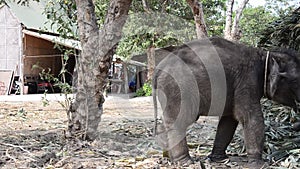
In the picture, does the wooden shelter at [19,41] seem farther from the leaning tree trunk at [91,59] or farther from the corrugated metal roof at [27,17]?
the leaning tree trunk at [91,59]

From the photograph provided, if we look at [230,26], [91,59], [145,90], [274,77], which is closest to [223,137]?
[274,77]

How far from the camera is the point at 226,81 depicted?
12.7 ft

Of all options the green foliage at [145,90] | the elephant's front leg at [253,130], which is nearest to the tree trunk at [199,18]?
the elephant's front leg at [253,130]

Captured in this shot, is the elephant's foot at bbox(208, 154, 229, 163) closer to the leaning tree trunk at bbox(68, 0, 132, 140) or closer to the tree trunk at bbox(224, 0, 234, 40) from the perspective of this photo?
the leaning tree trunk at bbox(68, 0, 132, 140)

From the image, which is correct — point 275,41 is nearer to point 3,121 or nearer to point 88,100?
point 88,100

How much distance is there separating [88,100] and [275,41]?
3455mm

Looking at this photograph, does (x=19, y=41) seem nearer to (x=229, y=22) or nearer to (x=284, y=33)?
(x=229, y=22)

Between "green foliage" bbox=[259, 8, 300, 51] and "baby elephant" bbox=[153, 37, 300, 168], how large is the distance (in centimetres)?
227

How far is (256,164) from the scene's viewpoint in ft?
12.3

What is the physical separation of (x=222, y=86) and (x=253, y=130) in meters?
0.50

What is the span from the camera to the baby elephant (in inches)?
151

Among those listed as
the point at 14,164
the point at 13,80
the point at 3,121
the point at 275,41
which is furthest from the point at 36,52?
the point at 14,164

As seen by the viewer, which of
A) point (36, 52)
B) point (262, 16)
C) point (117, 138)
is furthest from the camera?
point (262, 16)

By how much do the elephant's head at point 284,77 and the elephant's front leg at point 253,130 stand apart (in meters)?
0.28
